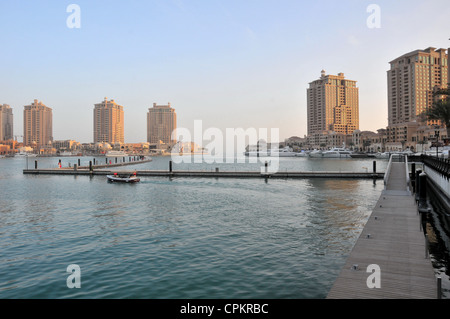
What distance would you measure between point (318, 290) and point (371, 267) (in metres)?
2.32

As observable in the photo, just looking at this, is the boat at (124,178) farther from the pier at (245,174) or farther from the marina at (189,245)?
the marina at (189,245)

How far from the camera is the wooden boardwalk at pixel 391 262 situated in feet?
36.2

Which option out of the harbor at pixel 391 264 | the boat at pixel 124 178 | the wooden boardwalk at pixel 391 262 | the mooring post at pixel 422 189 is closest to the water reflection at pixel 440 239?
the harbor at pixel 391 264

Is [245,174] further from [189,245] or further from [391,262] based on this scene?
[391,262]

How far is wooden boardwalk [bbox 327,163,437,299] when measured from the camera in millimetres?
11047

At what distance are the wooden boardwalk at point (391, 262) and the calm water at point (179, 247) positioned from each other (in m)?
1.50

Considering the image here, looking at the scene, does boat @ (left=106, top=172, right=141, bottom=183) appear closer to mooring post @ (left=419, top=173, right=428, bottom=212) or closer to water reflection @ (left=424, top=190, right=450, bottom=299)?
mooring post @ (left=419, top=173, right=428, bottom=212)

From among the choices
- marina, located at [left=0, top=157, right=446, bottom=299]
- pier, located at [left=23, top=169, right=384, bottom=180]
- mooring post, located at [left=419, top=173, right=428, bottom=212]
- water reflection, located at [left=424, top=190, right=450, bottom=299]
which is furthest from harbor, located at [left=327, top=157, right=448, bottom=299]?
pier, located at [left=23, top=169, right=384, bottom=180]

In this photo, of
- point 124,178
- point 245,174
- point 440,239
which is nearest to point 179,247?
point 440,239
